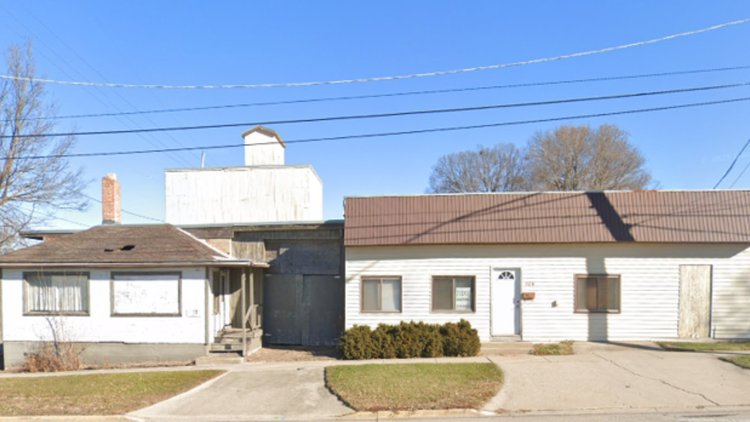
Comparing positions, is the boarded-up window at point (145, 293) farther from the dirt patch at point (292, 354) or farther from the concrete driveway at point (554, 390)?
the concrete driveway at point (554, 390)

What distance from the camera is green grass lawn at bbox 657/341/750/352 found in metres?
11.2

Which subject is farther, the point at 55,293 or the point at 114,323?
the point at 55,293

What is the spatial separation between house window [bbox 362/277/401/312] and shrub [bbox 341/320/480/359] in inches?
34.0

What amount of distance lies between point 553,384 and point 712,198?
28.4 ft

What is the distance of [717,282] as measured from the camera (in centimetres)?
1224

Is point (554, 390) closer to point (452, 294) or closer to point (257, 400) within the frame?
point (452, 294)

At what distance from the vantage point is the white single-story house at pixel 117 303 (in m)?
12.2

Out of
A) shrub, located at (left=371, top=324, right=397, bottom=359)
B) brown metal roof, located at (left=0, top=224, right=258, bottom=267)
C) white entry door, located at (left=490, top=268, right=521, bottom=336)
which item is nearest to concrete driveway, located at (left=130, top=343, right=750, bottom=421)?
white entry door, located at (left=490, top=268, right=521, bottom=336)

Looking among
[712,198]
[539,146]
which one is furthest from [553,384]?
[539,146]

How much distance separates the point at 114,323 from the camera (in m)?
12.3

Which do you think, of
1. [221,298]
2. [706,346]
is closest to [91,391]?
[221,298]

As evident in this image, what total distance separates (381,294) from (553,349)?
16.9ft

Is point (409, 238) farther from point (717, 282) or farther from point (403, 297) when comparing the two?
point (717, 282)

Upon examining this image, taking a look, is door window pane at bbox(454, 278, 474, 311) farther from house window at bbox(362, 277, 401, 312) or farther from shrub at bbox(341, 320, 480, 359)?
house window at bbox(362, 277, 401, 312)
